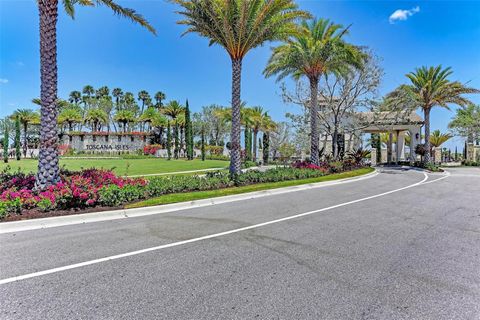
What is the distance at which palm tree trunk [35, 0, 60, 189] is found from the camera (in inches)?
347

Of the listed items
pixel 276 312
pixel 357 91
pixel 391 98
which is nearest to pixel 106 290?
pixel 276 312

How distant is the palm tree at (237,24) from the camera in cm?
1309

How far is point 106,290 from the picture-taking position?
11.7 feet

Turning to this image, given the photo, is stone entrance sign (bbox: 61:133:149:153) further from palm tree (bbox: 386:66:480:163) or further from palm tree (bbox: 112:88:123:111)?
palm tree (bbox: 386:66:480:163)

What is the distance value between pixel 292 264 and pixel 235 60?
40.4 feet

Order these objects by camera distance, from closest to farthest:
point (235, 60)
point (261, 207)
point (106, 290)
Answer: point (106, 290), point (261, 207), point (235, 60)

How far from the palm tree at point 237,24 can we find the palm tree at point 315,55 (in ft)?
12.0

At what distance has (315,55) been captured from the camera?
1869 centimetres

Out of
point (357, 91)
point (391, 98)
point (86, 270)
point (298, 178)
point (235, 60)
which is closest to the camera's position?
point (86, 270)

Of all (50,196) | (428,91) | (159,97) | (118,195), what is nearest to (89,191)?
(118,195)

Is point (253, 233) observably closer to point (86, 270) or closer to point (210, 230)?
point (210, 230)

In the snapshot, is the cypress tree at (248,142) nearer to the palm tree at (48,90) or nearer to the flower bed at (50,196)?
the flower bed at (50,196)

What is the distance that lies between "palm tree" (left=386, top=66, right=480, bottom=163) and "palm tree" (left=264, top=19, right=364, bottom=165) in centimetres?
849

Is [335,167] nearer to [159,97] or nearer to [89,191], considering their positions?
[89,191]
